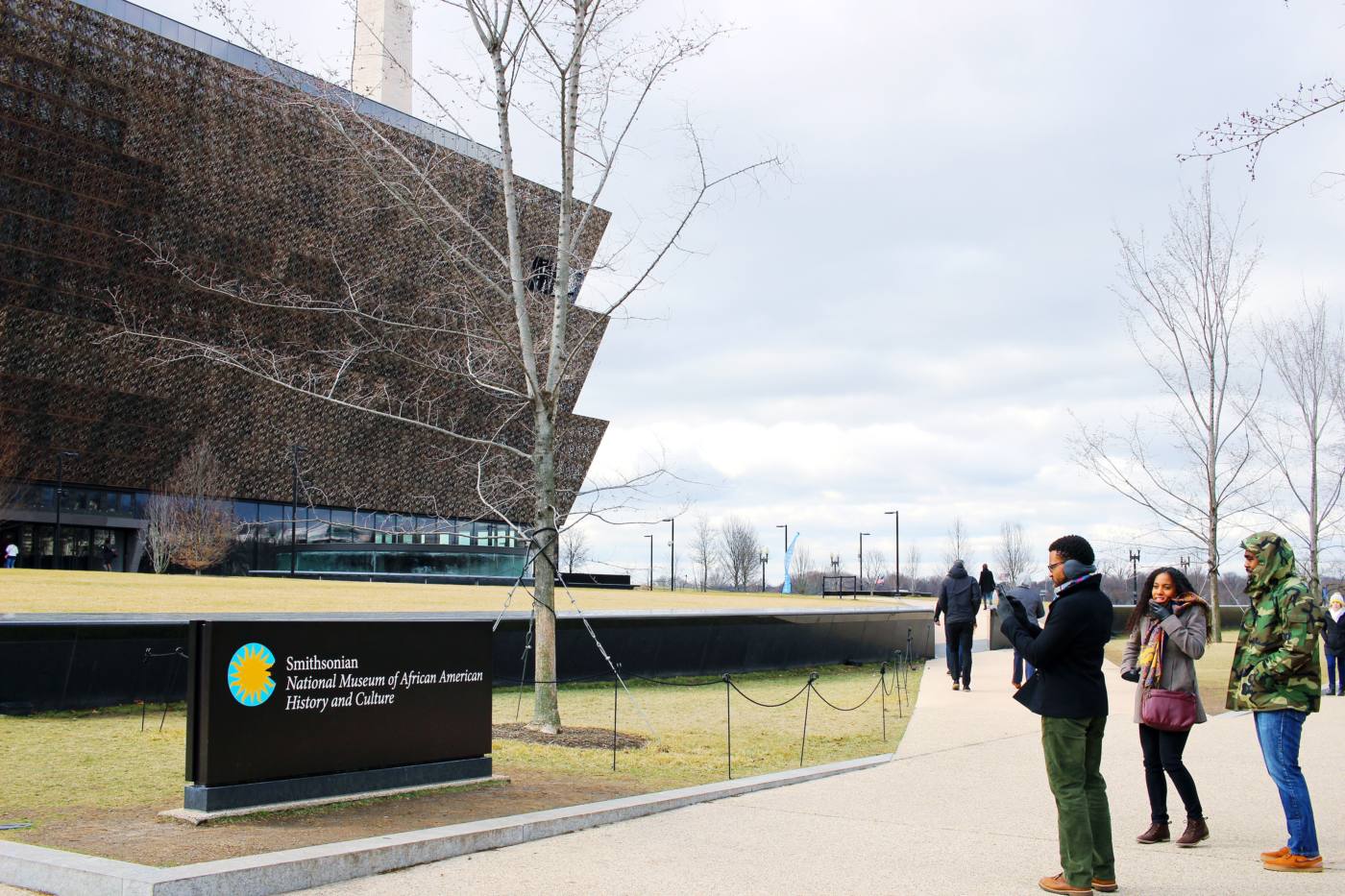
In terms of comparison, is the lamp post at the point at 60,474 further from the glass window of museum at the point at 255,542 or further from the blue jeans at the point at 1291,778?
the blue jeans at the point at 1291,778

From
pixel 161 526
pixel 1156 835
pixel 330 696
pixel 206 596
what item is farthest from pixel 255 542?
pixel 1156 835

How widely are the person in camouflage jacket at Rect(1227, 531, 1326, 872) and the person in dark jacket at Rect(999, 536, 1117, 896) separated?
3.53 feet

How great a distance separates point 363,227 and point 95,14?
13973 millimetres

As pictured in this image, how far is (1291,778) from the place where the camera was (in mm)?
6566

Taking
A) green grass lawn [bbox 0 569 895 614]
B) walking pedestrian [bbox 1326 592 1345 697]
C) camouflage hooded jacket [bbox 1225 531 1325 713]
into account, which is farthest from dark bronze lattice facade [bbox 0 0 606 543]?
camouflage hooded jacket [bbox 1225 531 1325 713]

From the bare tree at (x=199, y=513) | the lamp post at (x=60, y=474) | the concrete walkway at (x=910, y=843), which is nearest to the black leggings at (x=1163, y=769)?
the concrete walkway at (x=910, y=843)

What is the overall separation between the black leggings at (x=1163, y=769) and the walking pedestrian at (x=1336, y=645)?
1231cm

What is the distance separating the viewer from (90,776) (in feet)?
31.1

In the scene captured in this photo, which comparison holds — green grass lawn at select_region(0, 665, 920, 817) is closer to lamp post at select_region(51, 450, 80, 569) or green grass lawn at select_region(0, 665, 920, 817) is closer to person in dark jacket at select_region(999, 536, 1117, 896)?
person in dark jacket at select_region(999, 536, 1117, 896)

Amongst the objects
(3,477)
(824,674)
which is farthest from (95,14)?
(824,674)

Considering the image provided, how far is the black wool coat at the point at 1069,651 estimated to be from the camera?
6070 millimetres

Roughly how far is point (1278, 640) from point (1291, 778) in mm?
774

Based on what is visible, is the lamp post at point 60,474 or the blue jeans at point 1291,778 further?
the lamp post at point 60,474

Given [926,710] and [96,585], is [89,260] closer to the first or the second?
[96,585]
